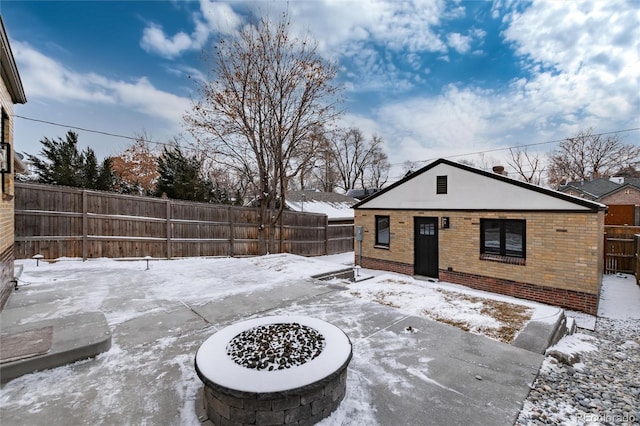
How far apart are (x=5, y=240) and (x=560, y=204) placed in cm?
1106

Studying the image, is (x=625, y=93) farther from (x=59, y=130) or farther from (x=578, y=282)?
(x=59, y=130)

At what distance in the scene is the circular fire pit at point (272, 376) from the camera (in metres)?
1.96

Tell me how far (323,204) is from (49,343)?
14931 mm

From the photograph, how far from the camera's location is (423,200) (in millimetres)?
8984

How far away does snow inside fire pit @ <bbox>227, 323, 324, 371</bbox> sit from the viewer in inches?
91.4

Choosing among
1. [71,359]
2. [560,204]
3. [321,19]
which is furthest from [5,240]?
[560,204]

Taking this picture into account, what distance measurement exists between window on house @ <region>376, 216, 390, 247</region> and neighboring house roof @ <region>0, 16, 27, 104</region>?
9.53 meters

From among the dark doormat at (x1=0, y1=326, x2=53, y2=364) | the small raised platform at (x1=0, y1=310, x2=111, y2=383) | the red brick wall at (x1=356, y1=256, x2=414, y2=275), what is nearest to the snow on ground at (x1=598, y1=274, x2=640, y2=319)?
the red brick wall at (x1=356, y1=256, x2=414, y2=275)

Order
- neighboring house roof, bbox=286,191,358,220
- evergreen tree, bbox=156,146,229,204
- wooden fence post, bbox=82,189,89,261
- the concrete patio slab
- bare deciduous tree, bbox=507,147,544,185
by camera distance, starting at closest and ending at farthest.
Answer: the concrete patio slab, wooden fence post, bbox=82,189,89,261, evergreen tree, bbox=156,146,229,204, neighboring house roof, bbox=286,191,358,220, bare deciduous tree, bbox=507,147,544,185

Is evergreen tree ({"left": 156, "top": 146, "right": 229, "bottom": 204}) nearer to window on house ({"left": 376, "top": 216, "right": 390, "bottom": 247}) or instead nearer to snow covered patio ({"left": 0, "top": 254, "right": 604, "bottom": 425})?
snow covered patio ({"left": 0, "top": 254, "right": 604, "bottom": 425})

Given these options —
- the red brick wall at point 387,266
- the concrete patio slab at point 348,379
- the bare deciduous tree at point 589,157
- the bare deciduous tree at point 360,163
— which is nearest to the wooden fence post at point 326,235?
the red brick wall at point 387,266

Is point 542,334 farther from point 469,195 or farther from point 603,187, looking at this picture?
point 603,187

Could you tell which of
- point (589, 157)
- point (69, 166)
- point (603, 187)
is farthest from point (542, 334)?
point (589, 157)

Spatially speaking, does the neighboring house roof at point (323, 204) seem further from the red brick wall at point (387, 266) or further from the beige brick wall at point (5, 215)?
the beige brick wall at point (5, 215)
